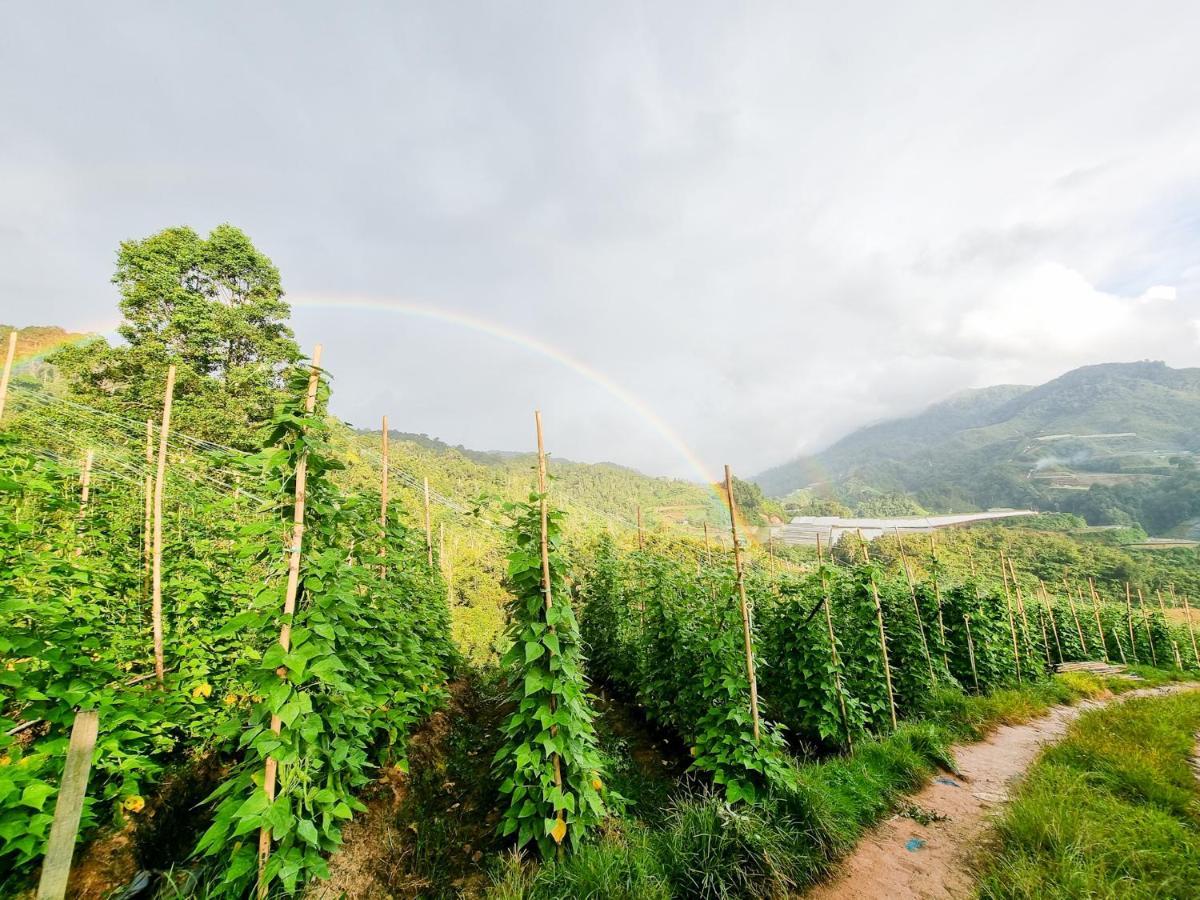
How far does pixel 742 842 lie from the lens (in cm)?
385

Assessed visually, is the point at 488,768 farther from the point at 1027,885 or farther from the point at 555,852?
the point at 1027,885

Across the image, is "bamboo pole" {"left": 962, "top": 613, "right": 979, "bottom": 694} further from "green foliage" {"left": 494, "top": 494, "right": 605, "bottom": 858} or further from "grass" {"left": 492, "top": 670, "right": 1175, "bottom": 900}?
"green foliage" {"left": 494, "top": 494, "right": 605, "bottom": 858}

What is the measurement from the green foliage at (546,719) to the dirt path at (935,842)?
85.9 inches

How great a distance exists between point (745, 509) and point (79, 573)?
59.1 meters

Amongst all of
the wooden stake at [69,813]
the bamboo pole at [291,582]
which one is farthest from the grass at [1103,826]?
the wooden stake at [69,813]

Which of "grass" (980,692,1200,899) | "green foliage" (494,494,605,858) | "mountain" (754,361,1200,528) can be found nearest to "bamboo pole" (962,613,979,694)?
"grass" (980,692,1200,899)

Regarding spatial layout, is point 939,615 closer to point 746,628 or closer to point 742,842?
point 746,628

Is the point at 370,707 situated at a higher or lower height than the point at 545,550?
lower

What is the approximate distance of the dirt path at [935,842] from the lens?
12.2 feet

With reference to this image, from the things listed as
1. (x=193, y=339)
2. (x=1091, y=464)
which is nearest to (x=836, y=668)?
(x=193, y=339)

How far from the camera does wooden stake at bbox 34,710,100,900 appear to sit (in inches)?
62.2

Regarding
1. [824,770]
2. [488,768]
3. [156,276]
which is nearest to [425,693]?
[488,768]

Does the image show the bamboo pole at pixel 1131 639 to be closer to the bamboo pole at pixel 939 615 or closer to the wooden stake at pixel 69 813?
the bamboo pole at pixel 939 615

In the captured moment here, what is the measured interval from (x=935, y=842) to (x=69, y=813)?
255 inches
